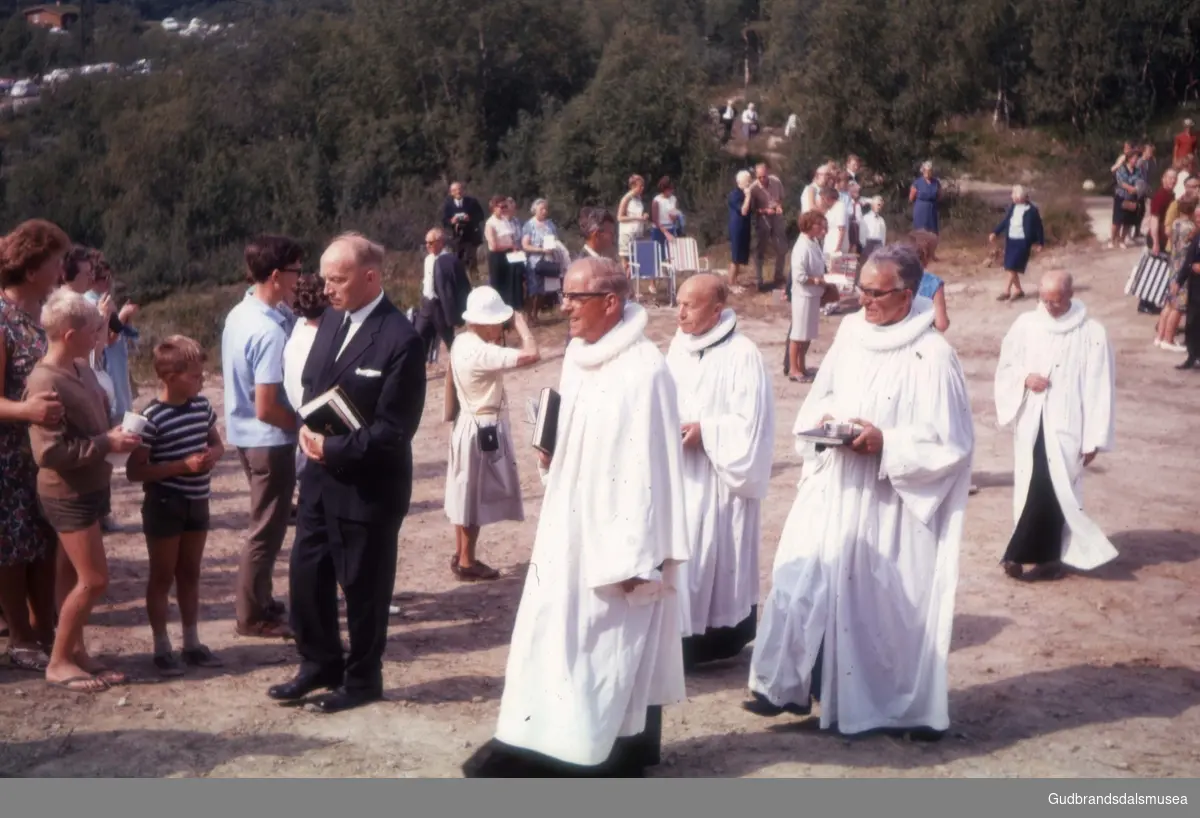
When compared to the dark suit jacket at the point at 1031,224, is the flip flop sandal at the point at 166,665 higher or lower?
lower

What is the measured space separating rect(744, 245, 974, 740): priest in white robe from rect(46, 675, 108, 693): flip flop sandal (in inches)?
118

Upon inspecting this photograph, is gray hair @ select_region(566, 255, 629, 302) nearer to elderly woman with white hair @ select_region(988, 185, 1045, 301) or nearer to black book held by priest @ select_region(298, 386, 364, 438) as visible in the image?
black book held by priest @ select_region(298, 386, 364, 438)

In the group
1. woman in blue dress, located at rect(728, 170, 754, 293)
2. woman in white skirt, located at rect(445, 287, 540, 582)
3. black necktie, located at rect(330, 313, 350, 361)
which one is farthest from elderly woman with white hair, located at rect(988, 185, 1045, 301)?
black necktie, located at rect(330, 313, 350, 361)

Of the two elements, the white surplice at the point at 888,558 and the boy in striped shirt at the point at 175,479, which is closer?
the white surplice at the point at 888,558

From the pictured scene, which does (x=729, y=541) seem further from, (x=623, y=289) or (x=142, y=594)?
(x=142, y=594)

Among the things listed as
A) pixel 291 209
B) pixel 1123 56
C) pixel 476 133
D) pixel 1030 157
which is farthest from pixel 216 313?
pixel 1123 56

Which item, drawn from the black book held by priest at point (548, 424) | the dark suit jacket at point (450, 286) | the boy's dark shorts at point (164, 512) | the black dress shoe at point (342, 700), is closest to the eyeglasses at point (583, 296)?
the black book held by priest at point (548, 424)

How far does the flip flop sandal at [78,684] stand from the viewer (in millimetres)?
6035

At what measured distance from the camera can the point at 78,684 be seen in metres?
6.04

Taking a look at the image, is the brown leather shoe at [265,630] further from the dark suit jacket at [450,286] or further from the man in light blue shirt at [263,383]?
the dark suit jacket at [450,286]

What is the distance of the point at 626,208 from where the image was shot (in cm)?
2019

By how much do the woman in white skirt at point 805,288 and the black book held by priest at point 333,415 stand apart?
980 cm

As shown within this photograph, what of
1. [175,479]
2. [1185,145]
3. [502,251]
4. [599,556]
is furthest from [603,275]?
[1185,145]

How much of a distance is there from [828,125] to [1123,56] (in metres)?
12.3
